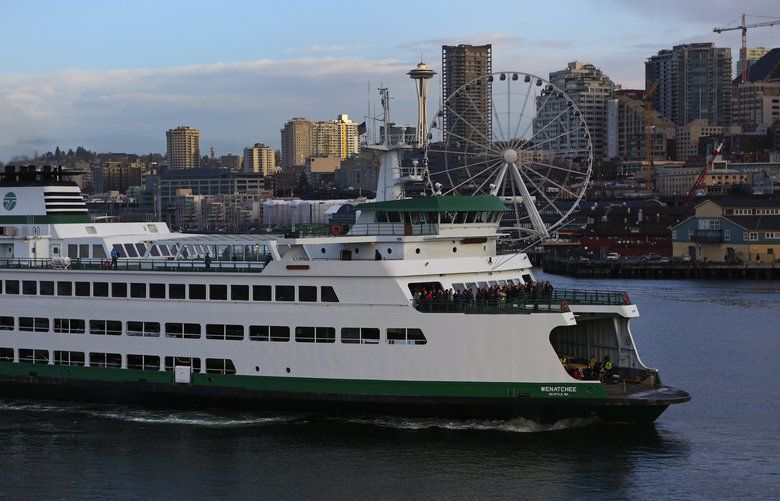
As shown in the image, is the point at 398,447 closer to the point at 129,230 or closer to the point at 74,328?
the point at 74,328

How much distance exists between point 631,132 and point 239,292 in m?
169

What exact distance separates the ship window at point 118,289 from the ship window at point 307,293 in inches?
166

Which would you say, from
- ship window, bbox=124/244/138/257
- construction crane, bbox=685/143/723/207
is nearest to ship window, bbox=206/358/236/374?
ship window, bbox=124/244/138/257

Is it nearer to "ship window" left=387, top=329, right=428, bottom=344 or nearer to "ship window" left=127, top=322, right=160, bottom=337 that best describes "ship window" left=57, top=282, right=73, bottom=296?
"ship window" left=127, top=322, right=160, bottom=337

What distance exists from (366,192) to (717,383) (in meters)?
141

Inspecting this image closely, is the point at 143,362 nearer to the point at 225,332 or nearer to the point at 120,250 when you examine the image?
the point at 225,332

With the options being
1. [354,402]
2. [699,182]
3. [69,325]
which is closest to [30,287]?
[69,325]

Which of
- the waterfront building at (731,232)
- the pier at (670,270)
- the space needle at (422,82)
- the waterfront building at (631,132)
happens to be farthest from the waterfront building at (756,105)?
the space needle at (422,82)

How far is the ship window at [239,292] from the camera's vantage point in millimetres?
25062

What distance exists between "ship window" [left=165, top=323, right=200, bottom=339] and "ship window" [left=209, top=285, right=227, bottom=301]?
0.72 meters

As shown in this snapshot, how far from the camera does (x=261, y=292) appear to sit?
24953 millimetres

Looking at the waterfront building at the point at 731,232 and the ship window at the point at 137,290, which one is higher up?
the ship window at the point at 137,290

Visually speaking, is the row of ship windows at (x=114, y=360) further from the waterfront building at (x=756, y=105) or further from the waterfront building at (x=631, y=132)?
the waterfront building at (x=756, y=105)

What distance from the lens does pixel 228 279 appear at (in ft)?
82.6
